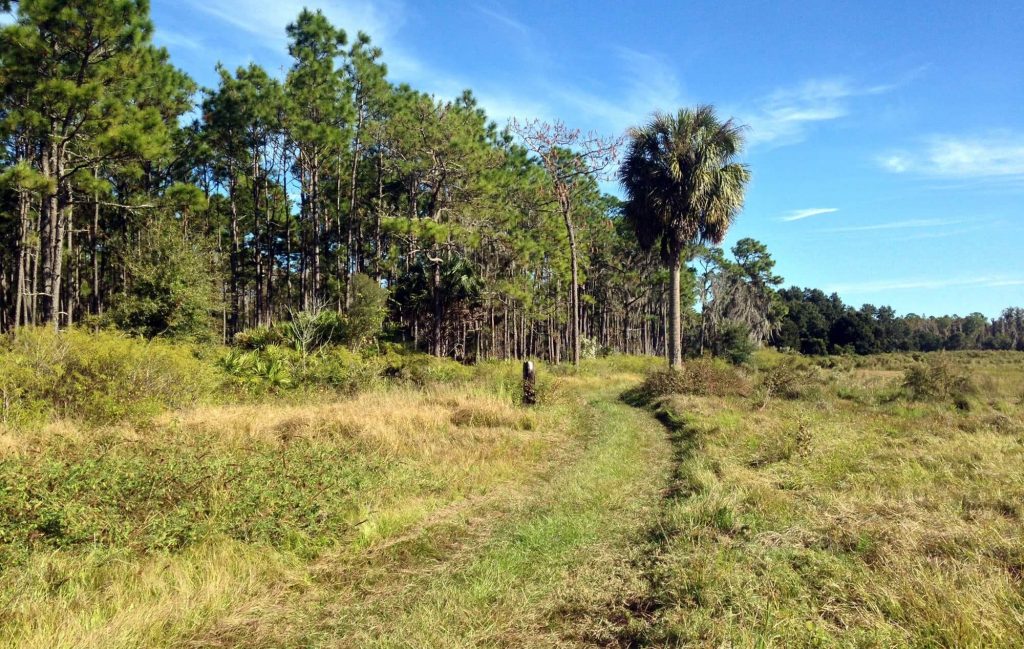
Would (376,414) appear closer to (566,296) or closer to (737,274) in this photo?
(566,296)

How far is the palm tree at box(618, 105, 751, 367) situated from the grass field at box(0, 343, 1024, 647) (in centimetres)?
1434

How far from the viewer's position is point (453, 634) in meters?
3.54

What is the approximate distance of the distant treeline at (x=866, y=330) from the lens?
235 feet

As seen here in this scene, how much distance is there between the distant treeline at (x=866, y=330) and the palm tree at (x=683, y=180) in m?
48.3

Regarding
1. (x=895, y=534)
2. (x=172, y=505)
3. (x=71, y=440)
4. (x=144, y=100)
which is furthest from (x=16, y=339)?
(x=144, y=100)

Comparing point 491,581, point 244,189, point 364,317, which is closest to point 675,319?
point 364,317

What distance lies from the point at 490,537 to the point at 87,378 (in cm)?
835

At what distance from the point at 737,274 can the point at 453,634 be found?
60484 mm

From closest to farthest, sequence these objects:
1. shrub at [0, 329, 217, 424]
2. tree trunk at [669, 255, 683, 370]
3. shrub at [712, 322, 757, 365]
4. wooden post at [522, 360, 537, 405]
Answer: shrub at [0, 329, 217, 424]
wooden post at [522, 360, 537, 405]
tree trunk at [669, 255, 683, 370]
shrub at [712, 322, 757, 365]

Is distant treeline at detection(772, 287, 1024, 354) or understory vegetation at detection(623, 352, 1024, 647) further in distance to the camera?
distant treeline at detection(772, 287, 1024, 354)

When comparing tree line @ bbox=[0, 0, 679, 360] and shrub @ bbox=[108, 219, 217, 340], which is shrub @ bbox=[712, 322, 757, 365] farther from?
shrub @ bbox=[108, 219, 217, 340]

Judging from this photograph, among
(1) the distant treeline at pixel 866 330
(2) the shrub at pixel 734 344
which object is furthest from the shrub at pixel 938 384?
(1) the distant treeline at pixel 866 330

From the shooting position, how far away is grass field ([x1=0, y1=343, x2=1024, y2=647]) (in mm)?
3502

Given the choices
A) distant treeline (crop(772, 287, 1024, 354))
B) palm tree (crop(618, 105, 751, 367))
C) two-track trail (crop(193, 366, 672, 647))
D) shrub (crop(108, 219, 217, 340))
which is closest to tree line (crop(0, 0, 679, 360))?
shrub (crop(108, 219, 217, 340))
